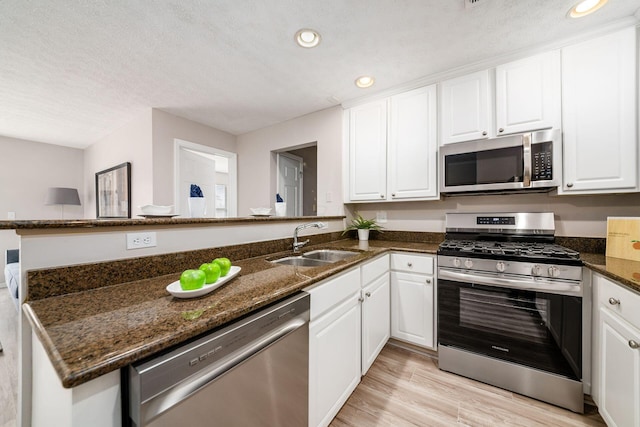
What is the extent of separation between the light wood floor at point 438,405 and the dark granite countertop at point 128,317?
3.28 ft

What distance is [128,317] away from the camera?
71 cm

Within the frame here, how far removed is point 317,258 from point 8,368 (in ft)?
8.29

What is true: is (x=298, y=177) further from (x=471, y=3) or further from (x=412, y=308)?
(x=471, y=3)

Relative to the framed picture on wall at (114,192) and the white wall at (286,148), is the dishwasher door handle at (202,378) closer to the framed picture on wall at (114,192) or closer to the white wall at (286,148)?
the white wall at (286,148)

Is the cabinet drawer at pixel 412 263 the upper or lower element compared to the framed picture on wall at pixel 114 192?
lower

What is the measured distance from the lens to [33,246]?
0.83 metres

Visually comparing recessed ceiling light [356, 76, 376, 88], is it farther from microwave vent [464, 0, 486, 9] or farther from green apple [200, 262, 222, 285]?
green apple [200, 262, 222, 285]

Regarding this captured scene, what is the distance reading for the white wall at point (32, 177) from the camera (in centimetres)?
396

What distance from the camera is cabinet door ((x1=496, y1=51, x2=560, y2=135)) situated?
170cm

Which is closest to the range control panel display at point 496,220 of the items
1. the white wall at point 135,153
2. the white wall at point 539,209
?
the white wall at point 539,209

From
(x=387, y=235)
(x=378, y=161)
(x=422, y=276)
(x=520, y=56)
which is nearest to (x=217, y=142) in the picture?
(x=378, y=161)

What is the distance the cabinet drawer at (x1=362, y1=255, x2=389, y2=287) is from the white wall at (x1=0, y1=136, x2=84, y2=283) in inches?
230

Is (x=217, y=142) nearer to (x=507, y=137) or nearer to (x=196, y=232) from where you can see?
(x=196, y=232)

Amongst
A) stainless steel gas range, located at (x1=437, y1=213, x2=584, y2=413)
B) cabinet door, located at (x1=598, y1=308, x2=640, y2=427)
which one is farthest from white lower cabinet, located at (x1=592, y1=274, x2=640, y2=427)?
stainless steel gas range, located at (x1=437, y1=213, x2=584, y2=413)
